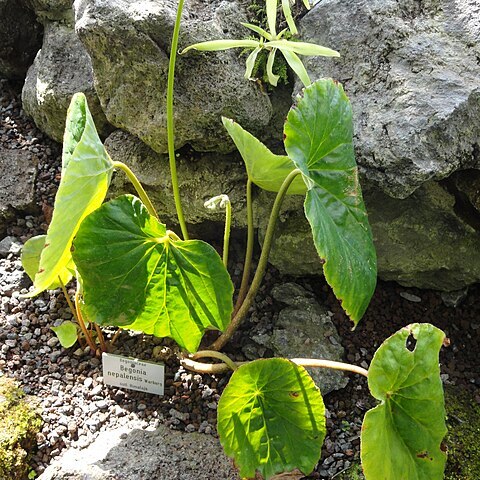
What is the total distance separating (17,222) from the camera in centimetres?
188

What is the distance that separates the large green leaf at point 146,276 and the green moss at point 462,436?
62 cm

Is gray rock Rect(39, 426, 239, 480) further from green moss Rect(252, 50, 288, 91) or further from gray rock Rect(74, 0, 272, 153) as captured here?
green moss Rect(252, 50, 288, 91)

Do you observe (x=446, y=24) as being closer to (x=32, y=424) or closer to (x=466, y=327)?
(x=466, y=327)

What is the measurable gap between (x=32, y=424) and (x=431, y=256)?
1061 millimetres

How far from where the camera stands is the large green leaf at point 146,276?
1.18 meters

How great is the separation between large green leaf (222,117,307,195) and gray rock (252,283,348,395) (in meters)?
0.39

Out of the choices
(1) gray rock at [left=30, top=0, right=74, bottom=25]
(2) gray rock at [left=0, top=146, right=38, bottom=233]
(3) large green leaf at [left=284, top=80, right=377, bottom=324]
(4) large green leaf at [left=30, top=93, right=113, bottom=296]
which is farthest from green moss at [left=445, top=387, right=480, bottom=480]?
(1) gray rock at [left=30, top=0, right=74, bottom=25]

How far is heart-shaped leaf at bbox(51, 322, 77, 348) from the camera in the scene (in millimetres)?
1508

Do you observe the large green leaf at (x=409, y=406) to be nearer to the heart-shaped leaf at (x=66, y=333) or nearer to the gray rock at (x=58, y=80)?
the heart-shaped leaf at (x=66, y=333)

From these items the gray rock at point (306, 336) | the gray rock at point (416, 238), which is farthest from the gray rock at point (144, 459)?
the gray rock at point (416, 238)

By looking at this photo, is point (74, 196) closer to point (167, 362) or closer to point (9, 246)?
point (167, 362)

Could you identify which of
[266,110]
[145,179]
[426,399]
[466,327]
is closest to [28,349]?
[145,179]

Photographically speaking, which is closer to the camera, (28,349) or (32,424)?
(32,424)

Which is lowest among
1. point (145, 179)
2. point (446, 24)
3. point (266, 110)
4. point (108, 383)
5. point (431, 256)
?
point (108, 383)
